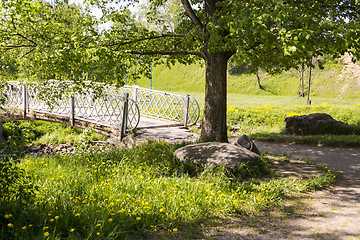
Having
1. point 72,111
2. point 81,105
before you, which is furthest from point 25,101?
point 81,105

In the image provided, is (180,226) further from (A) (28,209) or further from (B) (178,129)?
(B) (178,129)

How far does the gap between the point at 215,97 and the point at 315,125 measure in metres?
5.91

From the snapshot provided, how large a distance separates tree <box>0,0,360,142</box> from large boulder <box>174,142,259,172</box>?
5.71 ft

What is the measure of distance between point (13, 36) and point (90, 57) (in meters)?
2.37

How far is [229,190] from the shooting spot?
5.37 meters

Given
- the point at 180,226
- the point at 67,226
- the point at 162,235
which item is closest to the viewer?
the point at 67,226

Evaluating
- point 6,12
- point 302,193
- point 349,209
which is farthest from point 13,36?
point 349,209

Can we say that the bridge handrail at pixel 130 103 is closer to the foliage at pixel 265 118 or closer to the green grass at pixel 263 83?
the foliage at pixel 265 118

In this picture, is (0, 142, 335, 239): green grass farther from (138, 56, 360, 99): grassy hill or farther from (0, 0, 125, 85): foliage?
(138, 56, 360, 99): grassy hill

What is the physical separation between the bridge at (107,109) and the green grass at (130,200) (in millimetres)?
4440

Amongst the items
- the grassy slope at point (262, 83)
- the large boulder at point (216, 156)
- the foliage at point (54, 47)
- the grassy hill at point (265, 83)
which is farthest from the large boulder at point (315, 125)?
the grassy hill at point (265, 83)

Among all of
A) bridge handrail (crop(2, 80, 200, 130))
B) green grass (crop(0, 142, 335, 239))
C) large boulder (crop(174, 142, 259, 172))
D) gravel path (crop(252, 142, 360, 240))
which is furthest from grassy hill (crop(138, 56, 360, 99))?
green grass (crop(0, 142, 335, 239))

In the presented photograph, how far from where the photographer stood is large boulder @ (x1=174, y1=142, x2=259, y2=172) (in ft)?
21.1

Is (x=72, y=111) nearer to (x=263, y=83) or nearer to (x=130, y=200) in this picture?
(x=130, y=200)
